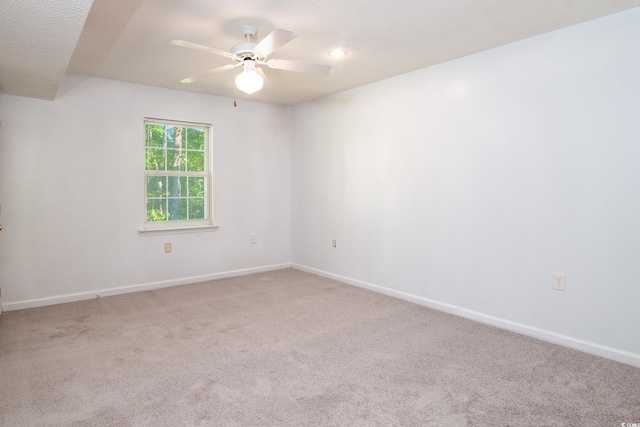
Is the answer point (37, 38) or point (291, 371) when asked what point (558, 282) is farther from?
point (37, 38)

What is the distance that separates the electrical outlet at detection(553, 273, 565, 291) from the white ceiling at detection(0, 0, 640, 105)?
1.79 metres

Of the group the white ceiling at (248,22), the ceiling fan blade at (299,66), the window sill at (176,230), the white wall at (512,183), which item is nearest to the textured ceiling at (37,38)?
the white ceiling at (248,22)

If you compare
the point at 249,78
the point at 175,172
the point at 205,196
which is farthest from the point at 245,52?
the point at 205,196

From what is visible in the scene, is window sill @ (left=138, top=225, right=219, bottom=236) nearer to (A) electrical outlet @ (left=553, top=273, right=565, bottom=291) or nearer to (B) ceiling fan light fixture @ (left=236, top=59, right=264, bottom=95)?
(B) ceiling fan light fixture @ (left=236, top=59, right=264, bottom=95)

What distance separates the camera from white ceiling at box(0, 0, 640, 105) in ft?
7.54

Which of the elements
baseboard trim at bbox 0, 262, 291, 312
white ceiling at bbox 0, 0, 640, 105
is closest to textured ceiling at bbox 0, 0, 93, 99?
white ceiling at bbox 0, 0, 640, 105

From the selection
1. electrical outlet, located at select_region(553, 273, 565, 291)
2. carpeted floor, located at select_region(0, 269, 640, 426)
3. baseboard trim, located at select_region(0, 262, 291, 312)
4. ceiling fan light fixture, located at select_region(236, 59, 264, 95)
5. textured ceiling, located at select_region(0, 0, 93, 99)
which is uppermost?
textured ceiling, located at select_region(0, 0, 93, 99)

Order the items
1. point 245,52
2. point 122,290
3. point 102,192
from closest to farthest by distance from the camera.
→ point 245,52 < point 102,192 < point 122,290

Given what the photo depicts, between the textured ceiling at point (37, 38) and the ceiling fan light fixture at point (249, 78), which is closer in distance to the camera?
the textured ceiling at point (37, 38)

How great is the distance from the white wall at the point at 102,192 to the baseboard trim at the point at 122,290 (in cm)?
2

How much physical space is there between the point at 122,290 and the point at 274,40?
10.7 feet

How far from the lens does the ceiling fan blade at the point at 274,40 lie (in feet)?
7.22

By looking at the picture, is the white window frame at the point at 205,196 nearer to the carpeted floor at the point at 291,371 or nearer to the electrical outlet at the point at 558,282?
the carpeted floor at the point at 291,371

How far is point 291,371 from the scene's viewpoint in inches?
96.3
